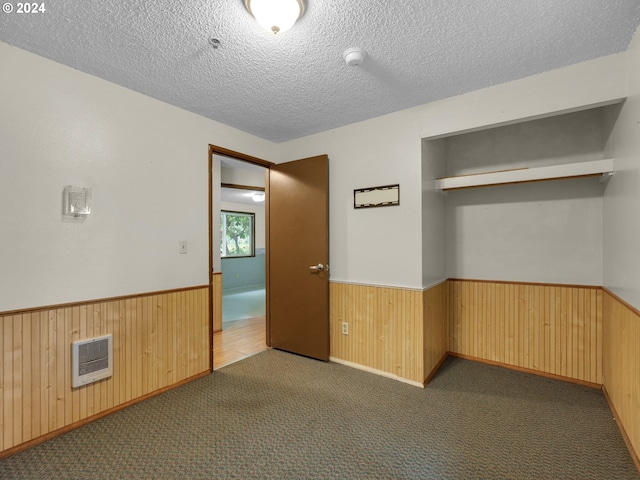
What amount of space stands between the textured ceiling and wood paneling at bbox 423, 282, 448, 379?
5.92 feet

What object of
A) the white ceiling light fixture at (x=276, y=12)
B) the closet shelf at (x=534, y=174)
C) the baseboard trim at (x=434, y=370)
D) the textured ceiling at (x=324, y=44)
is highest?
the textured ceiling at (x=324, y=44)

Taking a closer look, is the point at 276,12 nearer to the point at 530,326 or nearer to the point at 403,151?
the point at 403,151

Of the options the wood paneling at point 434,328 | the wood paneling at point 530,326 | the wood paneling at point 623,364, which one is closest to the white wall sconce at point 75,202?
the wood paneling at point 434,328

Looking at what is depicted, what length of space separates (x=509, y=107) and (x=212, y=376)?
11.2ft

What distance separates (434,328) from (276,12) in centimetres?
279

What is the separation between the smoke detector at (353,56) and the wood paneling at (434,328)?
1907 mm

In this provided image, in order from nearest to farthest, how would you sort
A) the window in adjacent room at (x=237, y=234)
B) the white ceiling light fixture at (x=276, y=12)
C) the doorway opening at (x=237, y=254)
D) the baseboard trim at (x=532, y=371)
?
the white ceiling light fixture at (x=276, y=12), the baseboard trim at (x=532, y=371), the doorway opening at (x=237, y=254), the window in adjacent room at (x=237, y=234)

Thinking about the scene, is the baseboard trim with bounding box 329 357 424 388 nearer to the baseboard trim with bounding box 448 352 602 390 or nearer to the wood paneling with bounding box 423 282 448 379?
the wood paneling with bounding box 423 282 448 379

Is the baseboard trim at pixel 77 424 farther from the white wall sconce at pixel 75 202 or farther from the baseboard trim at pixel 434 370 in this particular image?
the baseboard trim at pixel 434 370

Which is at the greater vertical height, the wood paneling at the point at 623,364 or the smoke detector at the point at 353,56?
the smoke detector at the point at 353,56

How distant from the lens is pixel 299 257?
10.9ft

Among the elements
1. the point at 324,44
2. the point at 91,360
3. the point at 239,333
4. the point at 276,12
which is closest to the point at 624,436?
the point at 324,44

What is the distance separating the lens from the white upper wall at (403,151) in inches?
81.7

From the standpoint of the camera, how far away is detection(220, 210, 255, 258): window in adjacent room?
26.4ft
